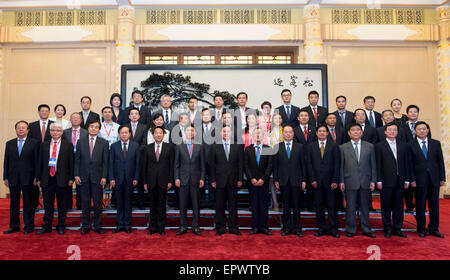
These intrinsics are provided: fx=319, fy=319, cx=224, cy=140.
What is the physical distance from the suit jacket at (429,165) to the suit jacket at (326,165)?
3.21 feet

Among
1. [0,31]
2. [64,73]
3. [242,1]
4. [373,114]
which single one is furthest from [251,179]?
[0,31]

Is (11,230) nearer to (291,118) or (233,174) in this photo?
(233,174)

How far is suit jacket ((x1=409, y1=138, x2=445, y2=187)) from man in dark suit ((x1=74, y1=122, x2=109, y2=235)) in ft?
13.1

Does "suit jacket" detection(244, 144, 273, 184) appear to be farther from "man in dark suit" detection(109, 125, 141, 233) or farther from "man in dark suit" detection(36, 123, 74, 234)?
"man in dark suit" detection(36, 123, 74, 234)

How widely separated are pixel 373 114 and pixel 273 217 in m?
2.31

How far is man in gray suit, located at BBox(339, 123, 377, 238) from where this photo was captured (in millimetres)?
4016

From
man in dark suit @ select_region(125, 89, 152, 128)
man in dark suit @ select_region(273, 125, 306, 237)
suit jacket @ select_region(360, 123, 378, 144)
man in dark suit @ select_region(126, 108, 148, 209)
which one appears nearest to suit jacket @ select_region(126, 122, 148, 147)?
man in dark suit @ select_region(126, 108, 148, 209)

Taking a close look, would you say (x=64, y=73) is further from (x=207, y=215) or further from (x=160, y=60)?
(x=207, y=215)

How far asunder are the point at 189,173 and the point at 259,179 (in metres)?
0.91

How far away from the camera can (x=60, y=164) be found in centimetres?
410

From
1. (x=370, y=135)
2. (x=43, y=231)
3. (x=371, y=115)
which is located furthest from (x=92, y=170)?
(x=371, y=115)

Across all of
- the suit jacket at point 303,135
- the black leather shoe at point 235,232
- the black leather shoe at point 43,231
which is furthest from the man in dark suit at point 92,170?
the suit jacket at point 303,135

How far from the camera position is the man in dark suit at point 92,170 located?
4113 millimetres

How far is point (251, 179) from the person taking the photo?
4055mm
